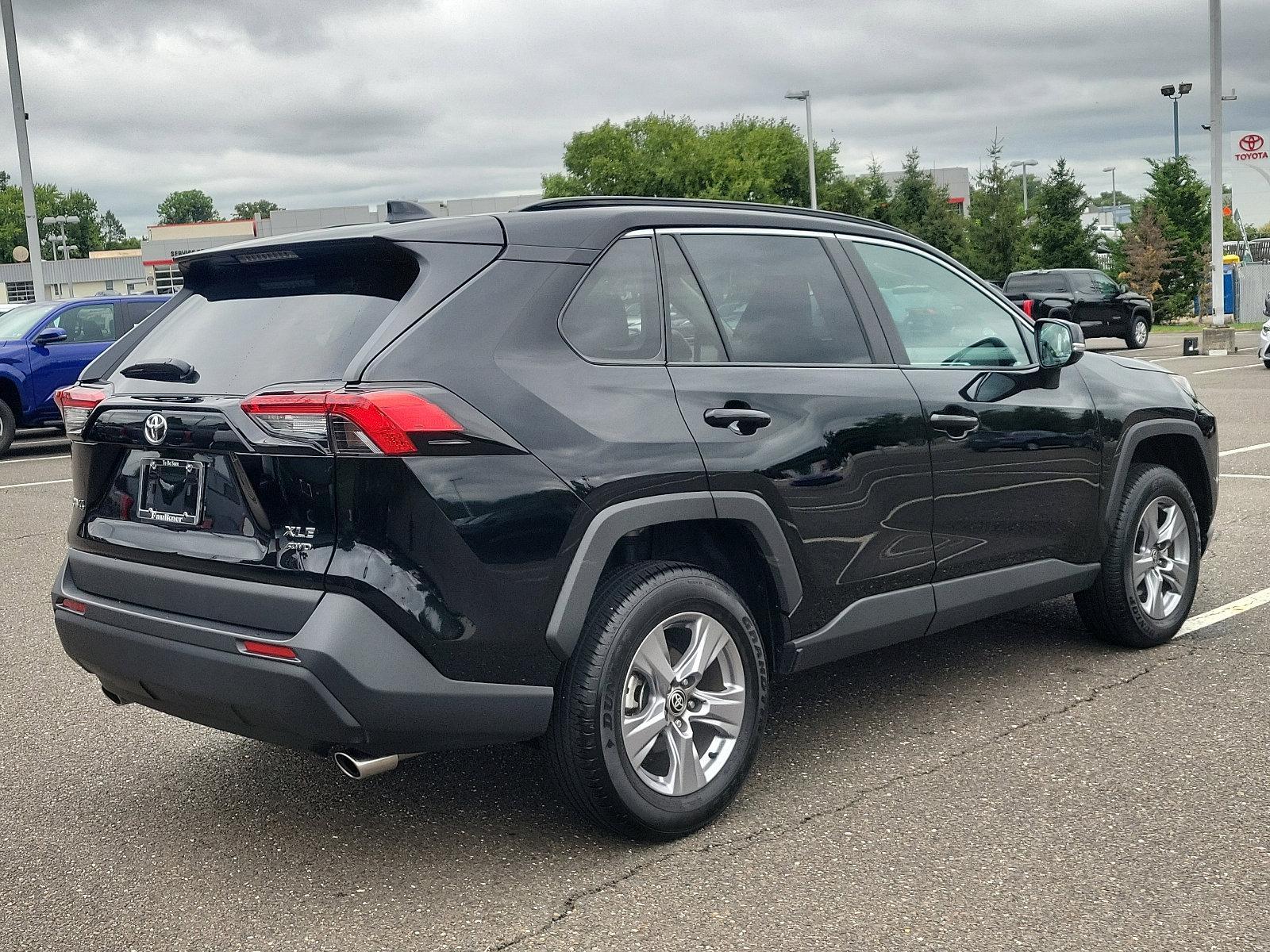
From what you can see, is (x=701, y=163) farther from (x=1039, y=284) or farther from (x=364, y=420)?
(x=364, y=420)

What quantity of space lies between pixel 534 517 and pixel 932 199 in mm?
59469

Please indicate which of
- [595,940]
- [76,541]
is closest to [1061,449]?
[595,940]

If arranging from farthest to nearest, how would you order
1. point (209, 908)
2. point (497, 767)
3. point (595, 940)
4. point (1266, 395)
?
point (1266, 395)
point (497, 767)
point (209, 908)
point (595, 940)

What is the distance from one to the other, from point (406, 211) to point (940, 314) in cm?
193

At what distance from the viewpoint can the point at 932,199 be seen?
2350 inches

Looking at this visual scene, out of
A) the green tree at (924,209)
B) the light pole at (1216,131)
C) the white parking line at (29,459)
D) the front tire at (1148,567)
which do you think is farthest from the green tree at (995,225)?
the front tire at (1148,567)

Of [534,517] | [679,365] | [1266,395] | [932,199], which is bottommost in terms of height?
[1266,395]

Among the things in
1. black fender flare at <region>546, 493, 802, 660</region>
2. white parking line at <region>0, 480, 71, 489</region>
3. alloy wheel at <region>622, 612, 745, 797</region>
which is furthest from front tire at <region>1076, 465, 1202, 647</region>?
white parking line at <region>0, 480, 71, 489</region>

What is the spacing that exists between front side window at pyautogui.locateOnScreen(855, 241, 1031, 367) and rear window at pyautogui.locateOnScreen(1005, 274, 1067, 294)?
24.0 meters

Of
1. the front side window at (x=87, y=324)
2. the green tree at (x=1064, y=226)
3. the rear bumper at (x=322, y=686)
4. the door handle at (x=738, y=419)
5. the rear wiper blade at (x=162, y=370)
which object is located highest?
the green tree at (x=1064, y=226)

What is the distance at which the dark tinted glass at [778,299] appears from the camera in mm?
3941

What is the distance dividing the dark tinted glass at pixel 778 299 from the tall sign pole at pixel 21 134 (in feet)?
74.6

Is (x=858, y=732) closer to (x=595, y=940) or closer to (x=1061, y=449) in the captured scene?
(x=1061, y=449)

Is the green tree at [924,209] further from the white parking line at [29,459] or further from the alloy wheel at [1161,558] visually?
the alloy wheel at [1161,558]
